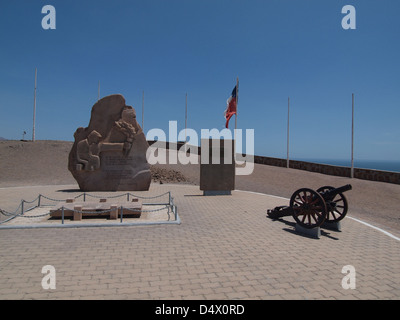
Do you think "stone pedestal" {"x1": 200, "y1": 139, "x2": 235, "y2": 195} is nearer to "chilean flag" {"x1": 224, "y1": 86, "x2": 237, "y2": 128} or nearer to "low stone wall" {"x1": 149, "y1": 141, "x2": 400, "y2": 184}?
"chilean flag" {"x1": 224, "y1": 86, "x2": 237, "y2": 128}

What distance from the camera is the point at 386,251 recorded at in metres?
6.52

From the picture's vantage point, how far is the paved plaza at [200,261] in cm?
430

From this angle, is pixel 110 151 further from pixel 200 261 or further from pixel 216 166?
pixel 200 261

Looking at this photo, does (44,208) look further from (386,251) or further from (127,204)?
(386,251)

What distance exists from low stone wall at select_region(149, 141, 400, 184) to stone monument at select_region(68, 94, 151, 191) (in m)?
16.8

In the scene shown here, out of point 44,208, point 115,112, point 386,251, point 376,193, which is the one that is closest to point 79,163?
point 115,112

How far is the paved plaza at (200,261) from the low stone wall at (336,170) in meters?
14.0

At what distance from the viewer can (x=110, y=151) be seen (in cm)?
1425

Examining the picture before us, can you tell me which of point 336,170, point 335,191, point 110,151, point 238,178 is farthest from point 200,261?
point 336,170

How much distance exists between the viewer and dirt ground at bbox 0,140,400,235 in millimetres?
14883

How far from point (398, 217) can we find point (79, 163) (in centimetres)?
1485

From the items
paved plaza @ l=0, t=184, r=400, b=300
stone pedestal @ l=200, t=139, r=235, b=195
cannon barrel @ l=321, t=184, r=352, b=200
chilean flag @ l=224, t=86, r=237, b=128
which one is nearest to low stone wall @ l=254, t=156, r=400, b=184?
chilean flag @ l=224, t=86, r=237, b=128

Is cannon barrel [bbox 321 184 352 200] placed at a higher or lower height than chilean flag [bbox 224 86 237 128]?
lower

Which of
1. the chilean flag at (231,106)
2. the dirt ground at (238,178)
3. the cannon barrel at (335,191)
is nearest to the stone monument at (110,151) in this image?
the dirt ground at (238,178)
